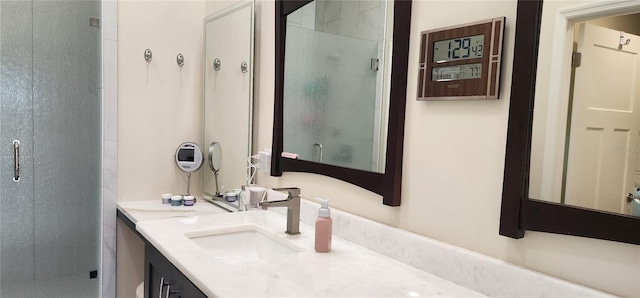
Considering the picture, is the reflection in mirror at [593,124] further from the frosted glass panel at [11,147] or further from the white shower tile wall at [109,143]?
the frosted glass panel at [11,147]

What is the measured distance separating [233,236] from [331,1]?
93 centimetres

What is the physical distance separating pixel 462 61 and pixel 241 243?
3.26 ft

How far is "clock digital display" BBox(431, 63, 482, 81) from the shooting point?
3.59 ft

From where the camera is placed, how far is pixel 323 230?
132 cm

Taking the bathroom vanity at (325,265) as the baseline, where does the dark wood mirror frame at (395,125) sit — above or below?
above

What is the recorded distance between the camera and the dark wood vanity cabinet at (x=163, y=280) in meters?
1.17

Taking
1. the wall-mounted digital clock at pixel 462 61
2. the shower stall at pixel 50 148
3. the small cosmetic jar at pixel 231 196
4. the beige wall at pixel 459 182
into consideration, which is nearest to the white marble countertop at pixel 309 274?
the beige wall at pixel 459 182

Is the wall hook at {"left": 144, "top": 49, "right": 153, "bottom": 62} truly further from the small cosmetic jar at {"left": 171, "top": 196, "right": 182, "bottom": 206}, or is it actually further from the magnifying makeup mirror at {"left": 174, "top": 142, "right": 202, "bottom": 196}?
the small cosmetic jar at {"left": 171, "top": 196, "right": 182, "bottom": 206}

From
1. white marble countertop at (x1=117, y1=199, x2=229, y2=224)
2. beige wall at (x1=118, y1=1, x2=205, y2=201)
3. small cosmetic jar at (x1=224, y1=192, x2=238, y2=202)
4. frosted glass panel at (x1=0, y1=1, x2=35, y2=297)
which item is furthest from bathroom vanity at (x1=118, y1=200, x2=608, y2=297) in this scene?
frosted glass panel at (x1=0, y1=1, x2=35, y2=297)

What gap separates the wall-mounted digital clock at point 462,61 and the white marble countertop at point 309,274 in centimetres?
48

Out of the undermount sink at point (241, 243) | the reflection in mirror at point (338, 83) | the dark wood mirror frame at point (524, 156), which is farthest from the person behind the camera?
the undermount sink at point (241, 243)

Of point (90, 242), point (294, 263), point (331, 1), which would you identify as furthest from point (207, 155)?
point (294, 263)

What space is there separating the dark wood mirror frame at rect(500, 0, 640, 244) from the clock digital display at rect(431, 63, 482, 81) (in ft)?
0.34

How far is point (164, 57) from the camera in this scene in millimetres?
2312
